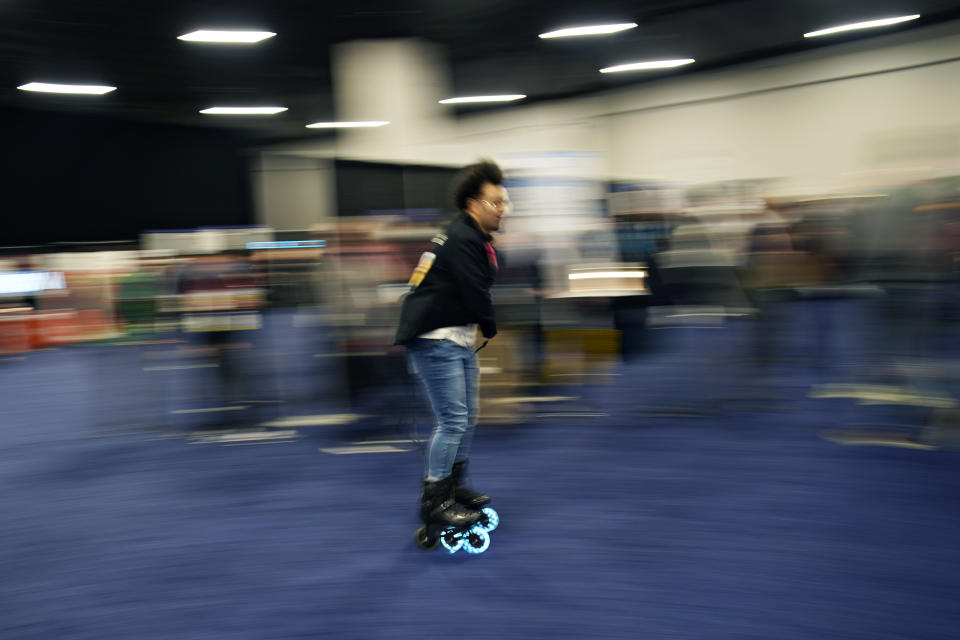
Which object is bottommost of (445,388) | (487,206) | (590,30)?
(445,388)

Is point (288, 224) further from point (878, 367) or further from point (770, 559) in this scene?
point (770, 559)

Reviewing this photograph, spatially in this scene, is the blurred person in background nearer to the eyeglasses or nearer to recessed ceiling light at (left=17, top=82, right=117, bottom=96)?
the eyeglasses

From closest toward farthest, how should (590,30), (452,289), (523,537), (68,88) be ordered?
(452,289), (523,537), (590,30), (68,88)

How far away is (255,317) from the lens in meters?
5.85

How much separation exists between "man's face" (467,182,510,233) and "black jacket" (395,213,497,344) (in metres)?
0.09

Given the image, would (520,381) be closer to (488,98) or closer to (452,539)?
(452,539)

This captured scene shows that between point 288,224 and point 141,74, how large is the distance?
383 cm

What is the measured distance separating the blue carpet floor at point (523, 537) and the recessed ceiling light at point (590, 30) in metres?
6.17

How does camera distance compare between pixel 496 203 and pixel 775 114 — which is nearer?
pixel 496 203

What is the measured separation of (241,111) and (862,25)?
13070 mm

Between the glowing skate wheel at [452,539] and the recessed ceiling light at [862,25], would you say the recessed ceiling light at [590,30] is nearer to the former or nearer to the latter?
the recessed ceiling light at [862,25]

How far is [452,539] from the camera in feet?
11.2

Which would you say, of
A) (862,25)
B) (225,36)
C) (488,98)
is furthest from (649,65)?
(225,36)

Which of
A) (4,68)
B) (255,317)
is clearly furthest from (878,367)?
(4,68)
